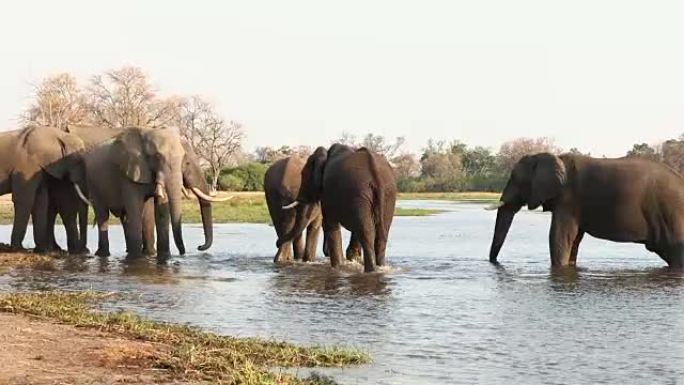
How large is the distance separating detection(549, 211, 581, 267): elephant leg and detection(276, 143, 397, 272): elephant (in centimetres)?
361

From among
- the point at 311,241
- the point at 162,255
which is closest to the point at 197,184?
the point at 162,255

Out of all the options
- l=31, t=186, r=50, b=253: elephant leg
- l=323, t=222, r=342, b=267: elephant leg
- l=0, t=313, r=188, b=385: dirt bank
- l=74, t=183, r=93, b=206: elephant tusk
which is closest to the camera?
l=0, t=313, r=188, b=385: dirt bank

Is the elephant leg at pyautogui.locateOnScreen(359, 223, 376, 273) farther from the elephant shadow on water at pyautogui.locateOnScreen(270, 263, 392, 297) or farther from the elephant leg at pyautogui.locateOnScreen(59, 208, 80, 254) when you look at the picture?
the elephant leg at pyautogui.locateOnScreen(59, 208, 80, 254)

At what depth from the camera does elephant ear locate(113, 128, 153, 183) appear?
2080 cm

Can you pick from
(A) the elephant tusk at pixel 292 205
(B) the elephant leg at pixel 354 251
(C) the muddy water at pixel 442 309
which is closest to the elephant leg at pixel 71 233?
(C) the muddy water at pixel 442 309

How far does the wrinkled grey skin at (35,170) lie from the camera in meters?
21.8

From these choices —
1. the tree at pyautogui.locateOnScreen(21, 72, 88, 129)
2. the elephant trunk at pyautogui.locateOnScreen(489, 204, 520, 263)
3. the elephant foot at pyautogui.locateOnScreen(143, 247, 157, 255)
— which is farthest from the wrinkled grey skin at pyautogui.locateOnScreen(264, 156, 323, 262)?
the tree at pyautogui.locateOnScreen(21, 72, 88, 129)

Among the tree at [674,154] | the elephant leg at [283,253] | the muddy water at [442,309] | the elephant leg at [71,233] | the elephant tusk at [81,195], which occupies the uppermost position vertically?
the tree at [674,154]

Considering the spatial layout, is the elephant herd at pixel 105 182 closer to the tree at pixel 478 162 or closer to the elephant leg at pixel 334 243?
the elephant leg at pixel 334 243

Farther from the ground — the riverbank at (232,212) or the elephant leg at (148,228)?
the elephant leg at (148,228)

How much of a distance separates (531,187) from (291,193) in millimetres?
4647

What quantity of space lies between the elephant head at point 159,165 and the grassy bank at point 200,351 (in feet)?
26.2

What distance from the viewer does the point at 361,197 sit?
17.4 metres

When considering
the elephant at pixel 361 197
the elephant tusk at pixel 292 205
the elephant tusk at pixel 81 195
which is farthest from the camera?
the elephant tusk at pixel 81 195
